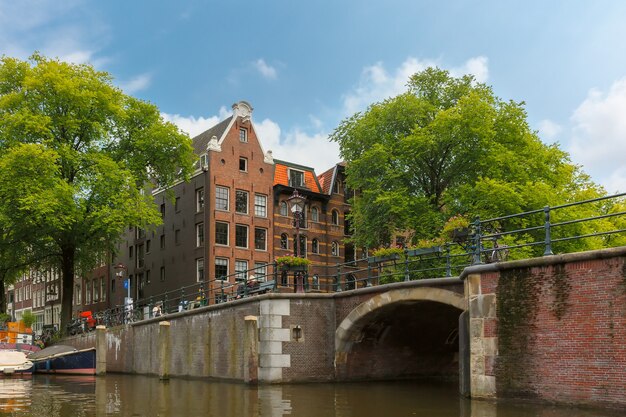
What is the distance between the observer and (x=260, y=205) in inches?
1658

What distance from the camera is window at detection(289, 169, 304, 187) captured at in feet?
146

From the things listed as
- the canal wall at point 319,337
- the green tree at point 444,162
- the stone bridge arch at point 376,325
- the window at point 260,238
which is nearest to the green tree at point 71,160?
the window at point 260,238

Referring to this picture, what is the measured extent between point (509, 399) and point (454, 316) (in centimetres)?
732

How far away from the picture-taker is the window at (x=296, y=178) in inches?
1746

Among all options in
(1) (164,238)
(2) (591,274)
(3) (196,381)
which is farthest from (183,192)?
(2) (591,274)

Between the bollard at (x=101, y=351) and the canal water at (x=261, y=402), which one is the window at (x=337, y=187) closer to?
the bollard at (x=101, y=351)

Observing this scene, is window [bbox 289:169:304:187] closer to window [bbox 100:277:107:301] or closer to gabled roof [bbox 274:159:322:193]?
gabled roof [bbox 274:159:322:193]

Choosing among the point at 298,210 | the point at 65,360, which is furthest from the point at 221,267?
the point at 298,210

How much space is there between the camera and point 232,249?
40125mm

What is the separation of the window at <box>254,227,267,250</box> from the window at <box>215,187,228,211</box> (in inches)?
101

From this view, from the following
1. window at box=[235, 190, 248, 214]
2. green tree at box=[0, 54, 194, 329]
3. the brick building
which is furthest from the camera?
window at box=[235, 190, 248, 214]

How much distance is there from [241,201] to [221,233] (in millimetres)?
2479

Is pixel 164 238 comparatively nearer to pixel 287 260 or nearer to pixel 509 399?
pixel 287 260

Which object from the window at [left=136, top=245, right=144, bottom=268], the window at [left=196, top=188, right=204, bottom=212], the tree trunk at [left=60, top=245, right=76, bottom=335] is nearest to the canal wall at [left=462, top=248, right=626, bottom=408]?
the tree trunk at [left=60, top=245, right=76, bottom=335]
